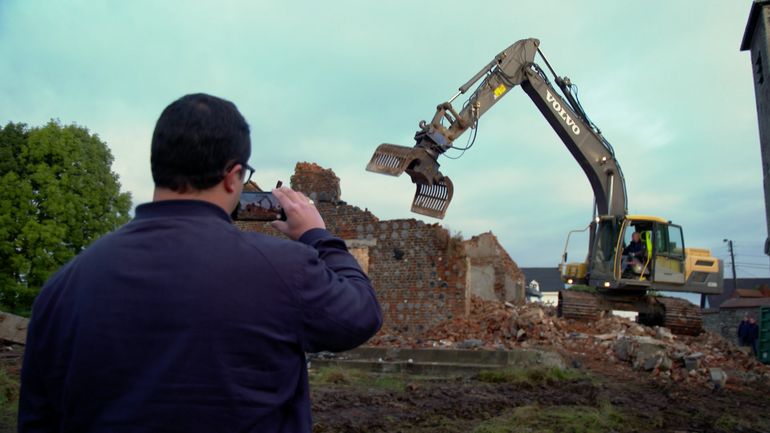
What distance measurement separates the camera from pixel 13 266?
2530cm

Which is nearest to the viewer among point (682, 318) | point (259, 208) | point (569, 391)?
point (259, 208)

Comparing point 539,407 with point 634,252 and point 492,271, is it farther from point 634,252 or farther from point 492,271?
point 492,271

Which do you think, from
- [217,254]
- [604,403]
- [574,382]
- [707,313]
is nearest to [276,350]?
[217,254]

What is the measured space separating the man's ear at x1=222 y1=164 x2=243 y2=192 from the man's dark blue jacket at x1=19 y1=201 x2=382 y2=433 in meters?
0.07

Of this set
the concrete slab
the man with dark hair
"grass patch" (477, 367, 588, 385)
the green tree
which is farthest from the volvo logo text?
the green tree

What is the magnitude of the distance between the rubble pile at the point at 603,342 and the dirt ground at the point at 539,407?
3.13 feet

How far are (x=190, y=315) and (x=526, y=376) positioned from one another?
8.62 metres

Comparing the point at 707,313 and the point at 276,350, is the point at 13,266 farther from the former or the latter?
the point at 707,313

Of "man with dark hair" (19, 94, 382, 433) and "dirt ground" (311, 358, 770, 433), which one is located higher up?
"man with dark hair" (19, 94, 382, 433)

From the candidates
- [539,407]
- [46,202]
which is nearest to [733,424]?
[539,407]

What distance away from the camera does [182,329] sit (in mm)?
1354

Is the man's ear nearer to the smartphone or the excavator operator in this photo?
the smartphone

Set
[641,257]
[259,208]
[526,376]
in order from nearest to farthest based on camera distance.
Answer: [259,208]
[526,376]
[641,257]

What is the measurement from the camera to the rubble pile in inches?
440
